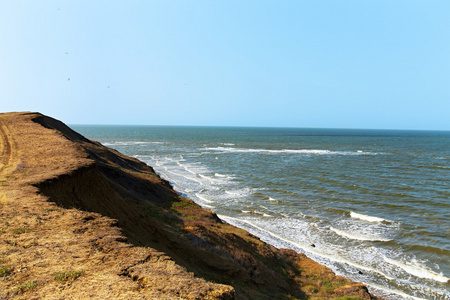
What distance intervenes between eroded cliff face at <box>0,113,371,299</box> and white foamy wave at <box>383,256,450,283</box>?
4906mm

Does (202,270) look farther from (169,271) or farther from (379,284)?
(379,284)

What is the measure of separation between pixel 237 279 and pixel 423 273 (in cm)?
1106

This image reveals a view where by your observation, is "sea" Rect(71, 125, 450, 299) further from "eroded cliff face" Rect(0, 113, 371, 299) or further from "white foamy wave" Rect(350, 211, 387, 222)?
"eroded cliff face" Rect(0, 113, 371, 299)

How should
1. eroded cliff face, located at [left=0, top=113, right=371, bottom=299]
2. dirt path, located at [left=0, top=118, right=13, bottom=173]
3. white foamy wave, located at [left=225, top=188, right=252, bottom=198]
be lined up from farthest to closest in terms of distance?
white foamy wave, located at [left=225, top=188, right=252, bottom=198] < dirt path, located at [left=0, top=118, right=13, bottom=173] < eroded cliff face, located at [left=0, top=113, right=371, bottom=299]

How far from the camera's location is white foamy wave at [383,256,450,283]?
51.7 ft

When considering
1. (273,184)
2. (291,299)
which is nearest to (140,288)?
(291,299)

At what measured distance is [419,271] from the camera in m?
16.4

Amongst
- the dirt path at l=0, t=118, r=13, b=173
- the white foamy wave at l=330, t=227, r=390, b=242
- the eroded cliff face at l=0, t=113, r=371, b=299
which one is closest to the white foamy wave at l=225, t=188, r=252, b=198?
the eroded cliff face at l=0, t=113, r=371, b=299

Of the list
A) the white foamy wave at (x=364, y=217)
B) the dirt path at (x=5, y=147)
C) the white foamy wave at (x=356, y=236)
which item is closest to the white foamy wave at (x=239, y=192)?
the white foamy wave at (x=364, y=217)

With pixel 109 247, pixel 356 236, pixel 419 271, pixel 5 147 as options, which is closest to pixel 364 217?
pixel 356 236

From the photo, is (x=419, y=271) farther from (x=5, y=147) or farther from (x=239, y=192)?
(x=5, y=147)

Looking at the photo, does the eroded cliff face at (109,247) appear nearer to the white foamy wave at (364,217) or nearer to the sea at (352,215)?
the sea at (352,215)

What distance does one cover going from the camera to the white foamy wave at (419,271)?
621 inches

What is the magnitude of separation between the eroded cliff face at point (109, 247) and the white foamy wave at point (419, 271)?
Answer: 4.91 m
